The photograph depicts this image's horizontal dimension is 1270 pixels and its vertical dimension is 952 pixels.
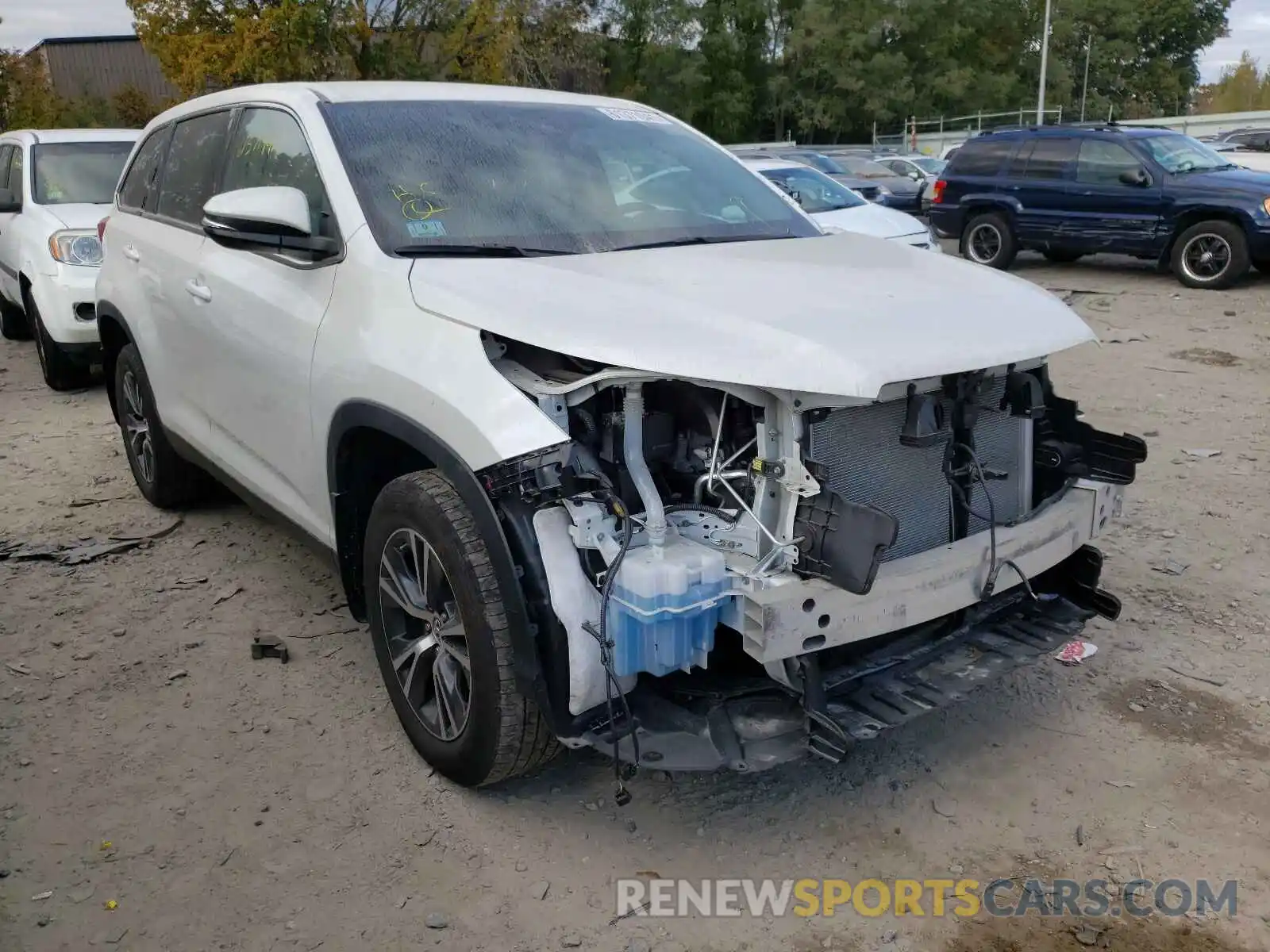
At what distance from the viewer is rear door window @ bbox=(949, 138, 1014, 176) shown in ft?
44.9

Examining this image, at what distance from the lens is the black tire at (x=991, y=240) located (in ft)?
44.8

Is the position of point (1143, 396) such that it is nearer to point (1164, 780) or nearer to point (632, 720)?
point (1164, 780)

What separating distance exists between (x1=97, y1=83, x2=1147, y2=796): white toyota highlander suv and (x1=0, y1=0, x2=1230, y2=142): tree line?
1598 cm

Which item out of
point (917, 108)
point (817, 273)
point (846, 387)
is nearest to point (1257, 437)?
point (817, 273)

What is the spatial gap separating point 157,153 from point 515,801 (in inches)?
141

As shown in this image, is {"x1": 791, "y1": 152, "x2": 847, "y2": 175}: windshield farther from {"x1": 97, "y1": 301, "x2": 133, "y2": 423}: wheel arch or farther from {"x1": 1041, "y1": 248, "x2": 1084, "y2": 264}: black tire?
{"x1": 97, "y1": 301, "x2": 133, "y2": 423}: wheel arch

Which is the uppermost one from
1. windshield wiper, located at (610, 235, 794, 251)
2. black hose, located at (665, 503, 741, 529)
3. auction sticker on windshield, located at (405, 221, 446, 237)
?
auction sticker on windshield, located at (405, 221, 446, 237)

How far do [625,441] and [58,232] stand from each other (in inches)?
267

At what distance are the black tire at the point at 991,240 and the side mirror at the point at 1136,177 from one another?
4.83ft

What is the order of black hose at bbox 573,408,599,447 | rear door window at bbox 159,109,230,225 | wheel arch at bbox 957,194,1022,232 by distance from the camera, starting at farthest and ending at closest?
wheel arch at bbox 957,194,1022,232 < rear door window at bbox 159,109,230,225 < black hose at bbox 573,408,599,447

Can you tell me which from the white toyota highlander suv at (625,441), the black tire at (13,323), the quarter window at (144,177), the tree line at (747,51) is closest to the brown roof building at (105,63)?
the tree line at (747,51)

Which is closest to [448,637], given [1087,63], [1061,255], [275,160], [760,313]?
[760,313]

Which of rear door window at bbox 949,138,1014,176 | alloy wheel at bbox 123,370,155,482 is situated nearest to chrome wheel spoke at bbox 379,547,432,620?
alloy wheel at bbox 123,370,155,482

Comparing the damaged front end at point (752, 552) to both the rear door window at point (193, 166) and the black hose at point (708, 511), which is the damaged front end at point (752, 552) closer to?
the black hose at point (708, 511)
